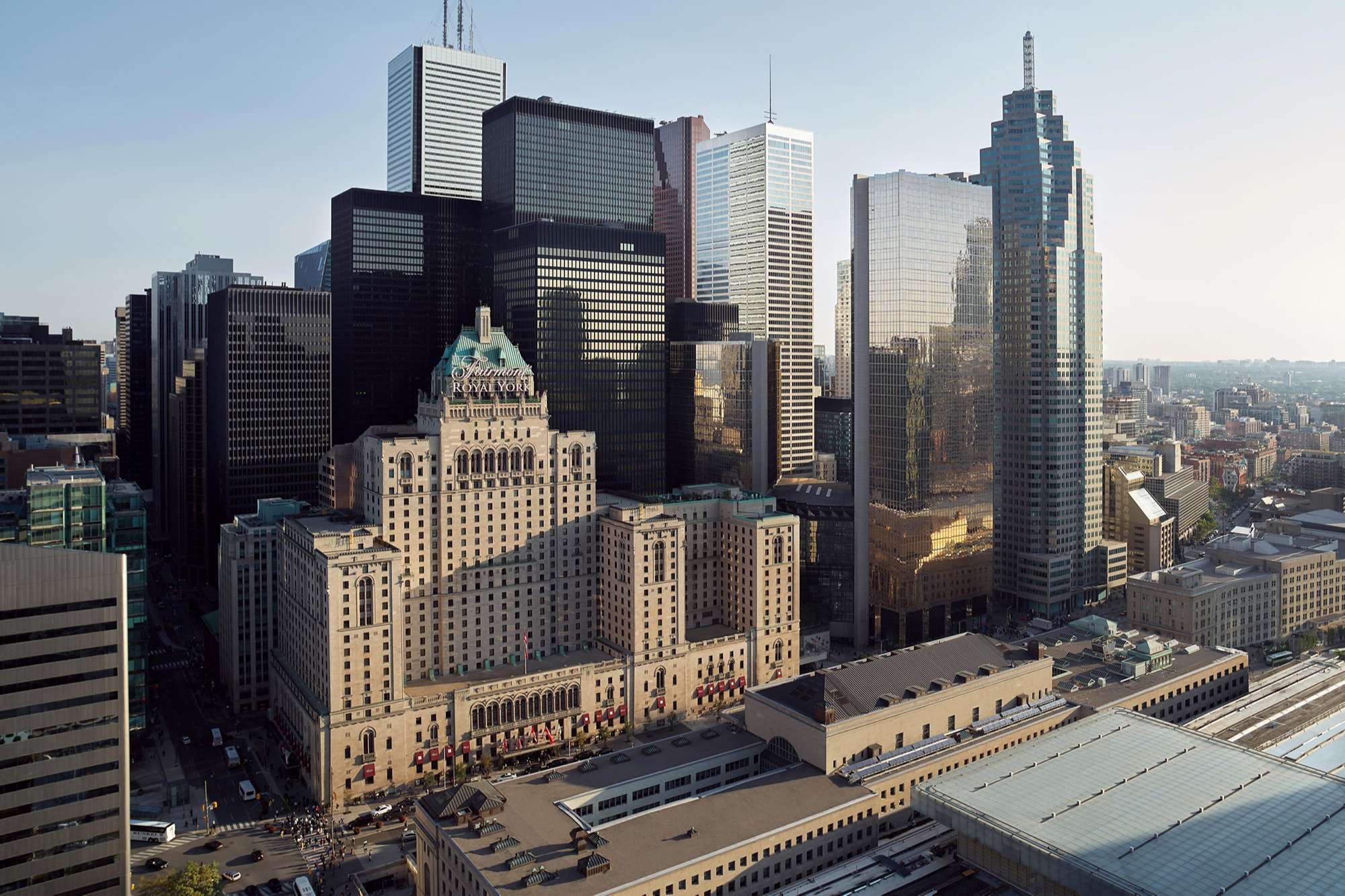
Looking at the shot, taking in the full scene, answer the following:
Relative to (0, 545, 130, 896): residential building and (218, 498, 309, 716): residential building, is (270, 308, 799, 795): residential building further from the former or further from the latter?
(0, 545, 130, 896): residential building

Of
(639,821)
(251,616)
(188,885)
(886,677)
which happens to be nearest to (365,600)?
(251,616)

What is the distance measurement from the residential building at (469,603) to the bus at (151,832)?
22475 mm

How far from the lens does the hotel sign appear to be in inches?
7441

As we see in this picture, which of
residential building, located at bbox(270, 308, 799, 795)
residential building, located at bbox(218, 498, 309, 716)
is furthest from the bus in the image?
residential building, located at bbox(218, 498, 309, 716)

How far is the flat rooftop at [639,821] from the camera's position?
111312 millimetres

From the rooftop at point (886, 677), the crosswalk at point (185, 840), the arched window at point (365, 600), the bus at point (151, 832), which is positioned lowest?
the crosswalk at point (185, 840)

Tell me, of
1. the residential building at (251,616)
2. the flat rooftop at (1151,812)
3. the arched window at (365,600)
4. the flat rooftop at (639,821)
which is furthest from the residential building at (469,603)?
the flat rooftop at (1151,812)

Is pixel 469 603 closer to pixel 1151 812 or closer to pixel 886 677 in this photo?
pixel 886 677

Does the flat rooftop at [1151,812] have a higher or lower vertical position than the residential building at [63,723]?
lower

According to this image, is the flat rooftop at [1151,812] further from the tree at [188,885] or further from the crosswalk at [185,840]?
the crosswalk at [185,840]

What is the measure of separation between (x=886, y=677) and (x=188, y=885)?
322 ft

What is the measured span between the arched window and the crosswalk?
34.3 m

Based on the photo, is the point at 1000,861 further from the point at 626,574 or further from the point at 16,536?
the point at 16,536

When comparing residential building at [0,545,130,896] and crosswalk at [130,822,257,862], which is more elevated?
residential building at [0,545,130,896]
